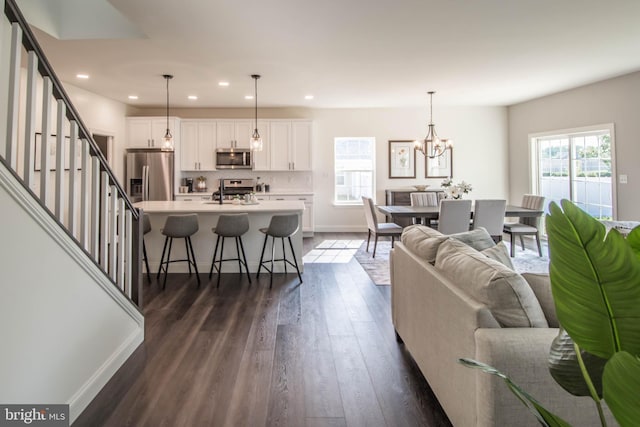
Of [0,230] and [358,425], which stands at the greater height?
[0,230]

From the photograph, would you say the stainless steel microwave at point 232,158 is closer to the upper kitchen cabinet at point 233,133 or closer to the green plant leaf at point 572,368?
the upper kitchen cabinet at point 233,133

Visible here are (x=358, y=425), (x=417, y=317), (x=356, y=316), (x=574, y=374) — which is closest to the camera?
(x=574, y=374)

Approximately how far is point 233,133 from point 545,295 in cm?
690

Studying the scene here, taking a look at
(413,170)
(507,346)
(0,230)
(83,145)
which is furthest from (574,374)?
(413,170)

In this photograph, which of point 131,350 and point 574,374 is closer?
point 574,374

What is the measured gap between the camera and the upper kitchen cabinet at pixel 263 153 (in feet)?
25.2

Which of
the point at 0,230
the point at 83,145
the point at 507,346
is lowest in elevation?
the point at 507,346

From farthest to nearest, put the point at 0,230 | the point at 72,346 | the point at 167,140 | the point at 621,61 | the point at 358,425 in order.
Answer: the point at 167,140
the point at 621,61
the point at 72,346
the point at 358,425
the point at 0,230

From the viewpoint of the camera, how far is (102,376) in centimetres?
227

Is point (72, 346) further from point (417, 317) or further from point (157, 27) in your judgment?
point (157, 27)

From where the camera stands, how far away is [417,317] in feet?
7.54

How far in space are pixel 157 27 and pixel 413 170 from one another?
230 inches

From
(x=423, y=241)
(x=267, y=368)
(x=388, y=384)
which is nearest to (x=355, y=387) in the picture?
(x=388, y=384)

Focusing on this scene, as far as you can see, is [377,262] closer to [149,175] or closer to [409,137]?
[409,137]
